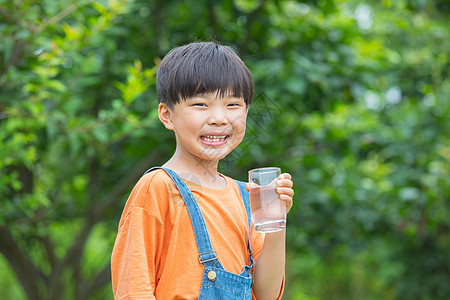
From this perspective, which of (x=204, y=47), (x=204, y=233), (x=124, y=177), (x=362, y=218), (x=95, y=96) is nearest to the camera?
(x=204, y=233)

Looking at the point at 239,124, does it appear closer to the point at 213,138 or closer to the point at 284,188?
the point at 213,138

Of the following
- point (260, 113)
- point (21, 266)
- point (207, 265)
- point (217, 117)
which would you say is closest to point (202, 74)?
point (217, 117)

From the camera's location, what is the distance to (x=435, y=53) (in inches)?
183

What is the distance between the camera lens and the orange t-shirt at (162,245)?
1234mm

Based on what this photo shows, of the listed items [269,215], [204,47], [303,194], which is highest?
[204,47]

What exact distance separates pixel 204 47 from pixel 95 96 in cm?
258

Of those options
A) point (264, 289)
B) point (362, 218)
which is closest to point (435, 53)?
point (362, 218)

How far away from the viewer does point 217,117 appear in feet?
4.36

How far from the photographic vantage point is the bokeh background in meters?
2.55

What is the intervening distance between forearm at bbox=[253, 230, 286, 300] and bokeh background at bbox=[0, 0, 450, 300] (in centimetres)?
80

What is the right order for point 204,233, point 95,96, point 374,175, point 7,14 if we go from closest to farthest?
point 204,233 < point 7,14 < point 95,96 < point 374,175

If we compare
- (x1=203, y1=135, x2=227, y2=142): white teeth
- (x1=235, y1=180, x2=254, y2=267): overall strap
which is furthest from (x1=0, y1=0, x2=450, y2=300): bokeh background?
(x1=203, y1=135, x2=227, y2=142): white teeth

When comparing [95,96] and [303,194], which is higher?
[95,96]

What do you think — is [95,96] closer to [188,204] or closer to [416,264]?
[188,204]
